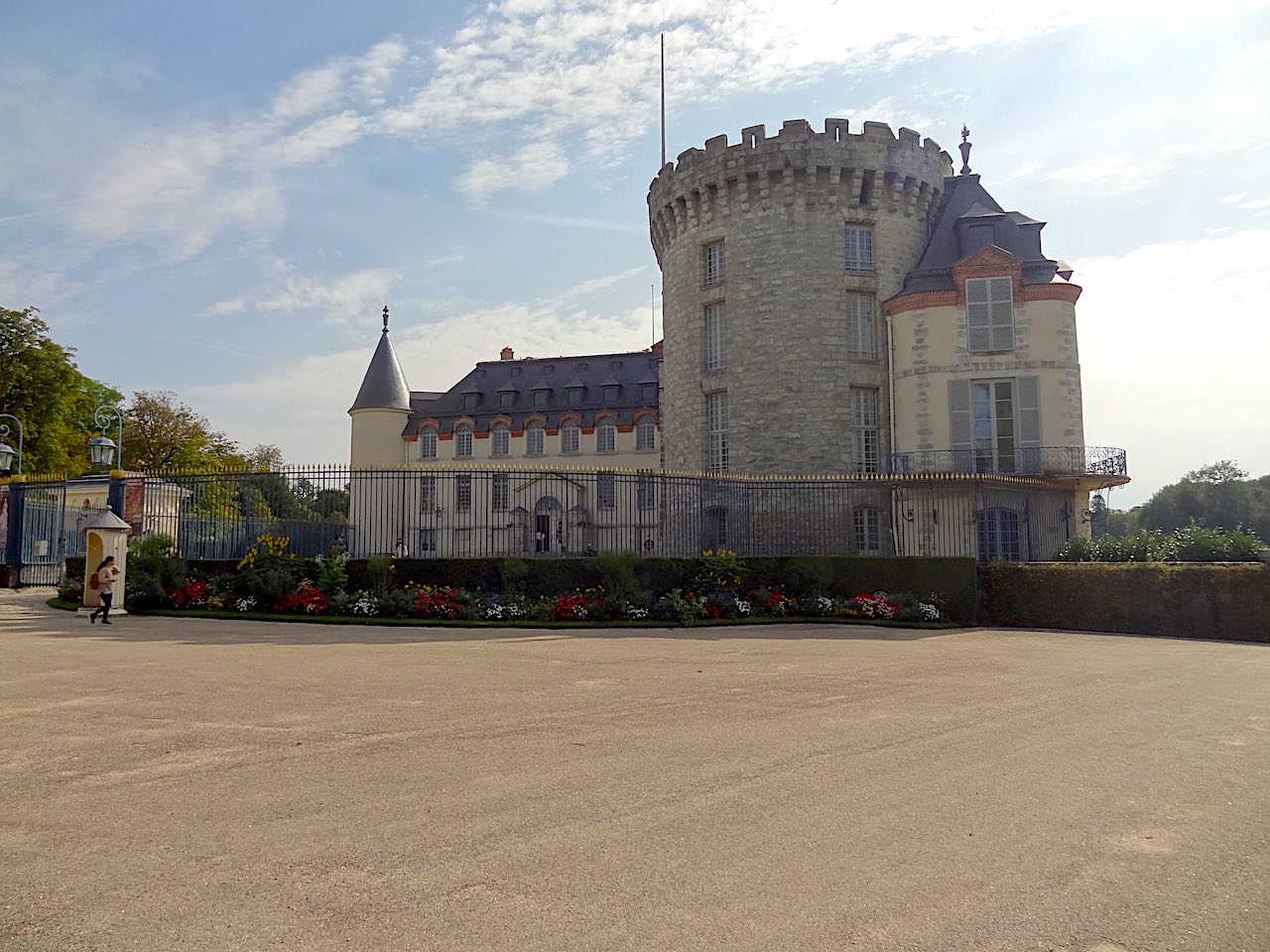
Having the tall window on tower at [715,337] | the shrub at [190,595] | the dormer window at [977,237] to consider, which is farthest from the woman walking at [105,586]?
the dormer window at [977,237]

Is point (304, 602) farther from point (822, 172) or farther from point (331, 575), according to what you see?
Answer: point (822, 172)

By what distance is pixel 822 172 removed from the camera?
28.6 meters

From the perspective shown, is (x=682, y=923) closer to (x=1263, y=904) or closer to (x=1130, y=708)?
(x=1263, y=904)

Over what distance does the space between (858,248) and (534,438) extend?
2732 centimetres

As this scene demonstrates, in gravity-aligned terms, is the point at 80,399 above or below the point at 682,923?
above

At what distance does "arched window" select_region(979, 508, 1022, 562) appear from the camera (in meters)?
24.5

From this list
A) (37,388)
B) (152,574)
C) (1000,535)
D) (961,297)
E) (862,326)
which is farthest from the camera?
(37,388)

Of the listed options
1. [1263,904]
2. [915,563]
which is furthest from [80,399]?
[1263,904]

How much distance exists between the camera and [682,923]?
3648 mm

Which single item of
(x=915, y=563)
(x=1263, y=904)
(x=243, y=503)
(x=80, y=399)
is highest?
(x=80, y=399)

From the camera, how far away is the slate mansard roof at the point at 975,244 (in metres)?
27.5

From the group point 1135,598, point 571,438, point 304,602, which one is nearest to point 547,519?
point 571,438

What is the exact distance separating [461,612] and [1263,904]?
45.2ft

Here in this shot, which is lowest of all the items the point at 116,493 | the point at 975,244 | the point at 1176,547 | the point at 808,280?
the point at 1176,547
